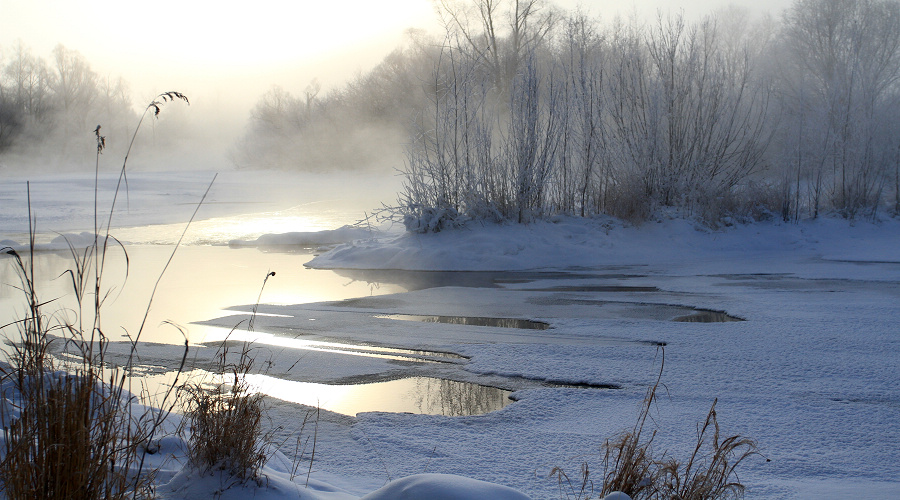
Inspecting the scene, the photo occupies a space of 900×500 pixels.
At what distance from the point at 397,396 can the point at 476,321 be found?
2420 mm

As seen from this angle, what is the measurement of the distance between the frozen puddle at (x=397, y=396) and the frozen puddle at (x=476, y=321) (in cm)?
187

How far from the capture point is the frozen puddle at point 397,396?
420cm

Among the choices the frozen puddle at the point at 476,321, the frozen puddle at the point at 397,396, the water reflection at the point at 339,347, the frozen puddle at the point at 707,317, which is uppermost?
the frozen puddle at the point at 707,317

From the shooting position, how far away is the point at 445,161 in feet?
40.9

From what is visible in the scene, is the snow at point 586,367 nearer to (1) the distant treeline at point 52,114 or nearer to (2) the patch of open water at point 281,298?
(2) the patch of open water at point 281,298

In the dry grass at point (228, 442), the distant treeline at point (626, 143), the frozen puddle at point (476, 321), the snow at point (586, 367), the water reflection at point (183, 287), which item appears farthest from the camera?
the distant treeline at point (626, 143)

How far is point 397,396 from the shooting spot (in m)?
4.44

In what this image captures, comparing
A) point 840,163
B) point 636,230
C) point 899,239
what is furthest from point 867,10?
point 636,230

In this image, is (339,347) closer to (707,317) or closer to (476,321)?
(476,321)

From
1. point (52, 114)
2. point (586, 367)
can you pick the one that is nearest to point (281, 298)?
point (586, 367)

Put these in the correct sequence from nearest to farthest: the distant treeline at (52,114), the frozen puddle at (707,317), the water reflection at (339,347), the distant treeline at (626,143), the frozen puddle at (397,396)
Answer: the frozen puddle at (397,396)
the water reflection at (339,347)
the frozen puddle at (707,317)
the distant treeline at (626,143)
the distant treeline at (52,114)

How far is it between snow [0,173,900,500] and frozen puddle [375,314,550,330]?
19cm

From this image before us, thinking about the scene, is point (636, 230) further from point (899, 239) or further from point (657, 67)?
point (899, 239)

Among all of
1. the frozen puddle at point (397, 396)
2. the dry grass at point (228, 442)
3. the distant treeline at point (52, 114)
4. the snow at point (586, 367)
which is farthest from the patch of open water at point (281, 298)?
the distant treeline at point (52, 114)
